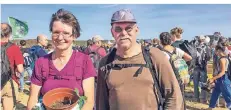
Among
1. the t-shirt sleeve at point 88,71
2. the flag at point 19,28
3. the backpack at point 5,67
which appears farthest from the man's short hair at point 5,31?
the t-shirt sleeve at point 88,71

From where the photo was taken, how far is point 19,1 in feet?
13.2

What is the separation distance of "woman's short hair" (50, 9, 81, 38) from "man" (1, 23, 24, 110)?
192 cm

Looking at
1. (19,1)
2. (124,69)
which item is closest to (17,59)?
(19,1)

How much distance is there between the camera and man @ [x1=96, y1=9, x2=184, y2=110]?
2.16 meters

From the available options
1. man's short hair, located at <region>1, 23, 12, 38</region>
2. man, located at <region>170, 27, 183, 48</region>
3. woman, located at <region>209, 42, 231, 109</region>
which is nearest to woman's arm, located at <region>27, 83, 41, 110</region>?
man's short hair, located at <region>1, 23, 12, 38</region>

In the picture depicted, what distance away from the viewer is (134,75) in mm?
2158

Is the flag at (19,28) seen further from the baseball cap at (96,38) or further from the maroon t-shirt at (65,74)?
the maroon t-shirt at (65,74)

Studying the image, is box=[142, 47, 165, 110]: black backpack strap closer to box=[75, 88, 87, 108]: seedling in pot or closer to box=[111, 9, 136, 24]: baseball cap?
box=[111, 9, 136, 24]: baseball cap

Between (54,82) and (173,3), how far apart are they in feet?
7.39

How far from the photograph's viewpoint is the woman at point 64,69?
233 cm

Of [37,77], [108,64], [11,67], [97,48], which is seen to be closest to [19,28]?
[97,48]

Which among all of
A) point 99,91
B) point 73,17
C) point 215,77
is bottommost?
point 215,77

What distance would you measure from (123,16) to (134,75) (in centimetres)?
39

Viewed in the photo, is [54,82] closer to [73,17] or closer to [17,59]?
[73,17]
